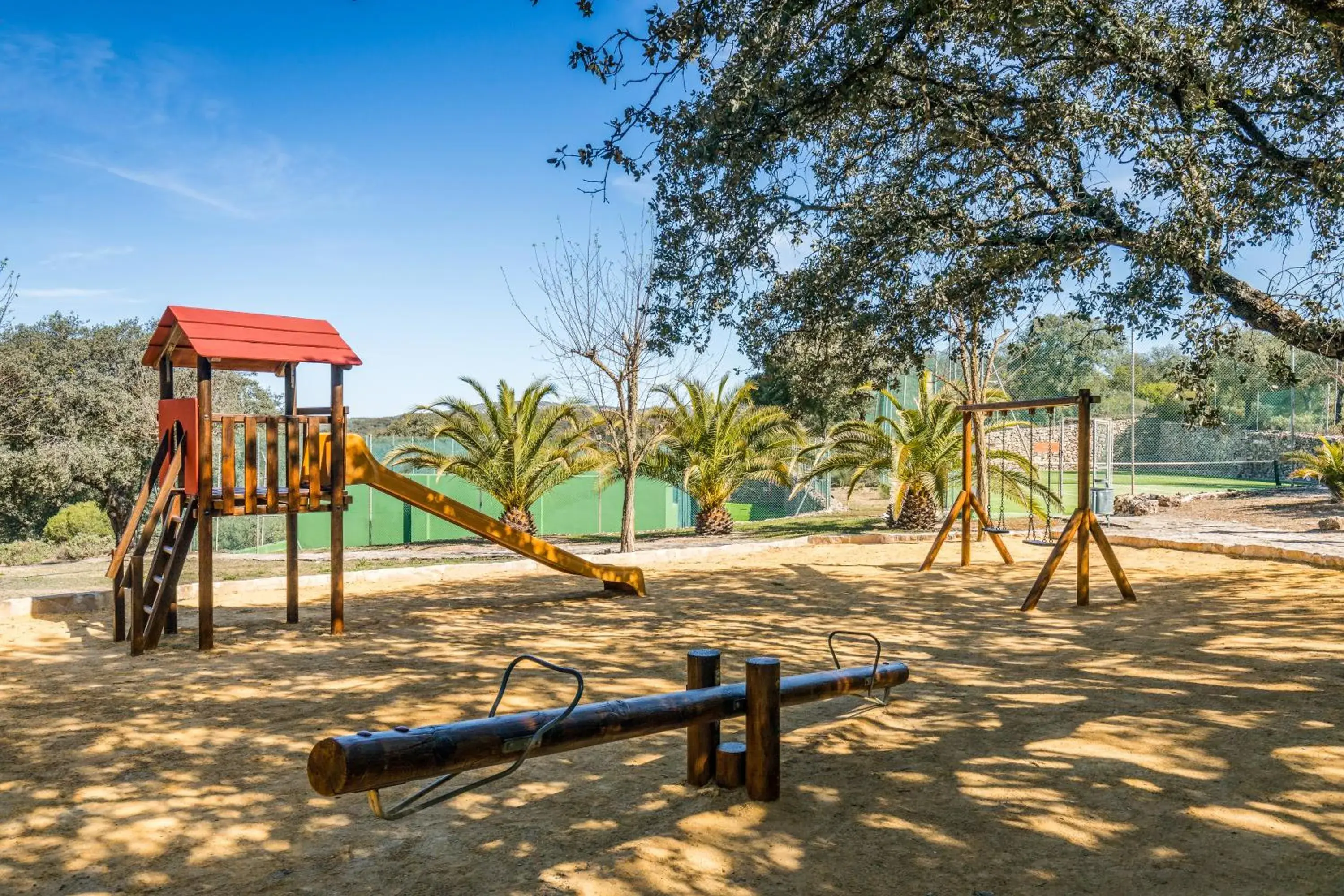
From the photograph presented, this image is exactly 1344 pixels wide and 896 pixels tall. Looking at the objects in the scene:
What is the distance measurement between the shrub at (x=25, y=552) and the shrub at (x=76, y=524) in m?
0.28

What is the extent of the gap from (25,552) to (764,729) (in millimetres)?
20185

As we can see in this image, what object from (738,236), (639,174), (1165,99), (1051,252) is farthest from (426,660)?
(1165,99)

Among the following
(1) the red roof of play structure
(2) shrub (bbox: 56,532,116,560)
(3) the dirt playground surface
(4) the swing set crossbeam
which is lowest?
(2) shrub (bbox: 56,532,116,560)

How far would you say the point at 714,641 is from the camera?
7.26 meters

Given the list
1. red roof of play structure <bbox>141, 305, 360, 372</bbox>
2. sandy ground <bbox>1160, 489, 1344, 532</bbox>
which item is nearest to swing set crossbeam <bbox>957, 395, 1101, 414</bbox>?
red roof of play structure <bbox>141, 305, 360, 372</bbox>

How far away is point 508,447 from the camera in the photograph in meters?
18.0

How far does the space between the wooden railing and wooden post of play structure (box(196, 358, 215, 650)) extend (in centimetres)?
9

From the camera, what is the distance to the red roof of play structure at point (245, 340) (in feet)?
25.4

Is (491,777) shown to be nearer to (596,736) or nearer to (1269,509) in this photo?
(596,736)

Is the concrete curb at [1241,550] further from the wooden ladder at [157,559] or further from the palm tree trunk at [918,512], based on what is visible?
the wooden ladder at [157,559]

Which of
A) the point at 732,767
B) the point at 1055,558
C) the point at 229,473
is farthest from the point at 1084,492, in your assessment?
the point at 229,473

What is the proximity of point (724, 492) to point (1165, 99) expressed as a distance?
1218cm

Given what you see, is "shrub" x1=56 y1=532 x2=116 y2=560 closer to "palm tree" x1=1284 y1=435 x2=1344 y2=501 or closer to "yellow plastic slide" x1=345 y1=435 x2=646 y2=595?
"yellow plastic slide" x1=345 y1=435 x2=646 y2=595

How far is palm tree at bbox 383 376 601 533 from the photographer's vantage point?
17938 millimetres
